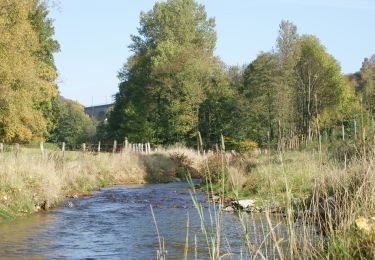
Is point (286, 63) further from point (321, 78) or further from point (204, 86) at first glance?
point (204, 86)

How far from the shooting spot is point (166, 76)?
51.6 metres

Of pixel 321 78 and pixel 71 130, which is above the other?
pixel 321 78

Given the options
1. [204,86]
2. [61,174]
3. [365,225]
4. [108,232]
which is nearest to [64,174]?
[61,174]

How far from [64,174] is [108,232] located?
372 inches

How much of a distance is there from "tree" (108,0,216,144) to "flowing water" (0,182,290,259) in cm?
3185

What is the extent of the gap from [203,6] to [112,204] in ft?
162

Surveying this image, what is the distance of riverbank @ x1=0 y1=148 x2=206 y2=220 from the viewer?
1539 centimetres

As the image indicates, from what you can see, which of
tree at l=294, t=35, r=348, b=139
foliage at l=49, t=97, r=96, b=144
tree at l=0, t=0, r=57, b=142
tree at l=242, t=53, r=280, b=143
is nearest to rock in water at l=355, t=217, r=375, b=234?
tree at l=0, t=0, r=57, b=142

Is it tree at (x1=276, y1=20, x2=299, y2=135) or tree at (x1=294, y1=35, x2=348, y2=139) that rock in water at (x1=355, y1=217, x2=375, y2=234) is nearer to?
tree at (x1=276, y1=20, x2=299, y2=135)

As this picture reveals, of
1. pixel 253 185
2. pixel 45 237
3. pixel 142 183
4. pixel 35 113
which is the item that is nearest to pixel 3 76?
pixel 35 113

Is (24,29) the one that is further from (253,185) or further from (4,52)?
(253,185)

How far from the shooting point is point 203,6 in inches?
2539

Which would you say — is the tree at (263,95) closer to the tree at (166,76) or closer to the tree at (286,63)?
the tree at (286,63)

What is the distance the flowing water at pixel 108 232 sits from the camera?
33.4 feet
